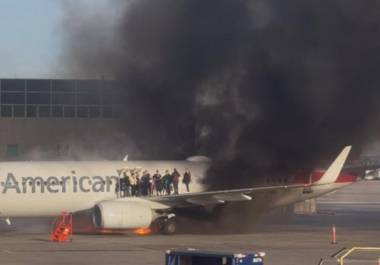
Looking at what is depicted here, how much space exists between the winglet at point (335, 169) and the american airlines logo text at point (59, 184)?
320 inches

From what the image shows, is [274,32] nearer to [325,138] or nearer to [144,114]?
[325,138]

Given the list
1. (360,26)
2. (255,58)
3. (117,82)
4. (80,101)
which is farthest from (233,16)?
(80,101)

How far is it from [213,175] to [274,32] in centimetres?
656

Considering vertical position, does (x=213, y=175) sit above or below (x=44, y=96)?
below

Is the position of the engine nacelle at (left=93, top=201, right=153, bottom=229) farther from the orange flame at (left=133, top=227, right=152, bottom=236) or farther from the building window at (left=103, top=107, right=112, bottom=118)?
the building window at (left=103, top=107, right=112, bottom=118)

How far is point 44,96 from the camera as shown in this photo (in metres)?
67.3

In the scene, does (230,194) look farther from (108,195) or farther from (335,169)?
(108,195)

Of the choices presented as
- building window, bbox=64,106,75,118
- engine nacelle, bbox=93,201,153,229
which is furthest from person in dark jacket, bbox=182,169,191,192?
building window, bbox=64,106,75,118

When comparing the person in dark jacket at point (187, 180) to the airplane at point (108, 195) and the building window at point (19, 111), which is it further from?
the building window at point (19, 111)

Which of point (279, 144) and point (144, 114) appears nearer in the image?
point (279, 144)

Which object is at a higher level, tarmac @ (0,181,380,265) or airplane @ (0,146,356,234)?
airplane @ (0,146,356,234)

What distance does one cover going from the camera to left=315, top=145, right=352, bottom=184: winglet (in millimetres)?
39750

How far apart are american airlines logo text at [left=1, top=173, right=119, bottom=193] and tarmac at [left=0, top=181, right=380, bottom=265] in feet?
5.82

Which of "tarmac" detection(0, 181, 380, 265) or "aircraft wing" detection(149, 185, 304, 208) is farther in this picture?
"aircraft wing" detection(149, 185, 304, 208)
